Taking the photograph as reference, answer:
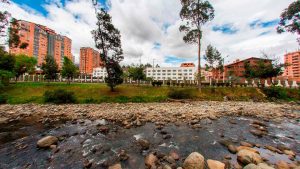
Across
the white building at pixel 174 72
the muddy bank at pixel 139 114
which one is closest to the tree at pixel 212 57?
the muddy bank at pixel 139 114

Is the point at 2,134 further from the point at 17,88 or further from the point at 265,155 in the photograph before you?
the point at 17,88

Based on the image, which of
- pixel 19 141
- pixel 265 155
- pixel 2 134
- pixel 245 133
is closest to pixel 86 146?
pixel 19 141

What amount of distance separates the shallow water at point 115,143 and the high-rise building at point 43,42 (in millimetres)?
96267

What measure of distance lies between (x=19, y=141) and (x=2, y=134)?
193cm

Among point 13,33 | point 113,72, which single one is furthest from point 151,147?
point 13,33

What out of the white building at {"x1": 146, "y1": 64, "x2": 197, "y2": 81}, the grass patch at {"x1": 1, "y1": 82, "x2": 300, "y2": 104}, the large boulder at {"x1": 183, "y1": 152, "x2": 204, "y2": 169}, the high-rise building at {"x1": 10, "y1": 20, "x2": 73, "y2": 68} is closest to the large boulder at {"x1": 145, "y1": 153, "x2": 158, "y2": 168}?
the large boulder at {"x1": 183, "y1": 152, "x2": 204, "y2": 169}

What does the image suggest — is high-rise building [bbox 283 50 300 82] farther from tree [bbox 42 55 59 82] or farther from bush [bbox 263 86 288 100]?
tree [bbox 42 55 59 82]

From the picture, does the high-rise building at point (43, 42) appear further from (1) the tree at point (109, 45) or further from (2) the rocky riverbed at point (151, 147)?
(2) the rocky riverbed at point (151, 147)

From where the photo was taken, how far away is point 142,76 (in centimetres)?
3225

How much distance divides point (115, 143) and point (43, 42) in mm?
123412

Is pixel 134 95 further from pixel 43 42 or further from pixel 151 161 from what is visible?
pixel 43 42

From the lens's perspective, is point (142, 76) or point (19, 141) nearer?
point (19, 141)

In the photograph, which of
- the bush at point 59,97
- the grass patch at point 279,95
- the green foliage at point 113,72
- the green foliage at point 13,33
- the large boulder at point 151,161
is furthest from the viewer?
the grass patch at point 279,95

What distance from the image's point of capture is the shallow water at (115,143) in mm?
4484
